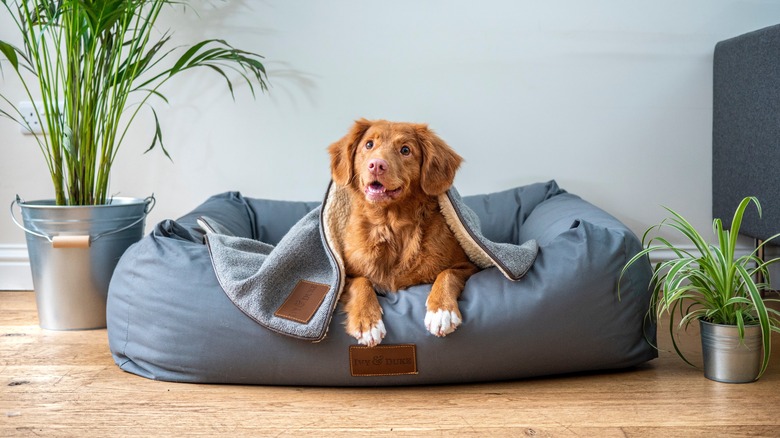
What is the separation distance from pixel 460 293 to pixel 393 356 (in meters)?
0.26

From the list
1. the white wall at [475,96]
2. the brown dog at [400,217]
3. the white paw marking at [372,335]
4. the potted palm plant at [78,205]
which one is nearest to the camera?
the white paw marking at [372,335]

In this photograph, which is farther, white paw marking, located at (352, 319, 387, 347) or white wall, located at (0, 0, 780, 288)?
white wall, located at (0, 0, 780, 288)

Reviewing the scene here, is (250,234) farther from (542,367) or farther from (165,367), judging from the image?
(542,367)

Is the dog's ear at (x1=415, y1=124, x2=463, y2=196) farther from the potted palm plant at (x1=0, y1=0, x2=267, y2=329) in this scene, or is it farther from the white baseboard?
the white baseboard

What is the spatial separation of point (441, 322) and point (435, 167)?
436 mm

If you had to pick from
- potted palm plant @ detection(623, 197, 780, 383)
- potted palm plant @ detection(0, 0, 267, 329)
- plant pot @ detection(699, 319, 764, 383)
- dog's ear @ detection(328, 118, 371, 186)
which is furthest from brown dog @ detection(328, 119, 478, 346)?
potted palm plant @ detection(0, 0, 267, 329)

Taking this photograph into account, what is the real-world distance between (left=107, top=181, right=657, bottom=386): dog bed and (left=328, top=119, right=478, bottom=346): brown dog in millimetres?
71

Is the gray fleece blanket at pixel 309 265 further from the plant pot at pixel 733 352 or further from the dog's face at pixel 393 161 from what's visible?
the plant pot at pixel 733 352

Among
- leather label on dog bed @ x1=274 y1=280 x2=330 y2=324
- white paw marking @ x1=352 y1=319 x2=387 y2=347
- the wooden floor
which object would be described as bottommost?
the wooden floor

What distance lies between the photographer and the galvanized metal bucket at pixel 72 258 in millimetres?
2502

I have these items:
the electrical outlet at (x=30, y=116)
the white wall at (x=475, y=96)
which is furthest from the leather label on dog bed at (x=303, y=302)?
the electrical outlet at (x=30, y=116)

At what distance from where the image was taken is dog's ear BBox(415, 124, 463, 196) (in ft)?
6.51

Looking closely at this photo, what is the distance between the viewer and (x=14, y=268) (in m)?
3.26

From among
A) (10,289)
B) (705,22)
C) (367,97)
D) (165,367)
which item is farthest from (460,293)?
(10,289)
